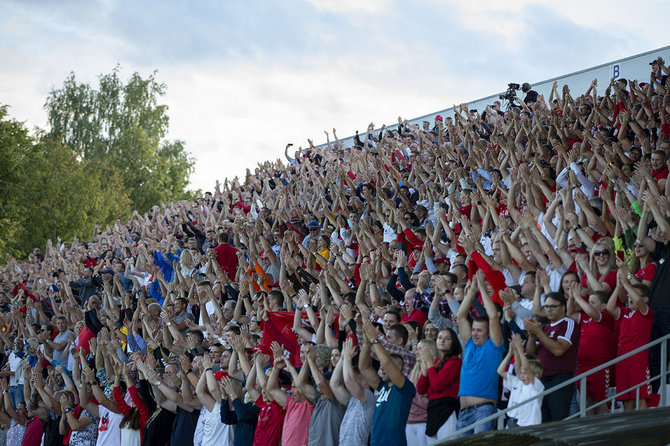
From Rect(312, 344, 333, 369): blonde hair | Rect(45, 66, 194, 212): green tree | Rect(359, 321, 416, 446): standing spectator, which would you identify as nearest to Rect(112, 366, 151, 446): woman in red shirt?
Rect(312, 344, 333, 369): blonde hair

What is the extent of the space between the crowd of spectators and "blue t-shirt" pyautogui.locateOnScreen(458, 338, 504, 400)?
2cm

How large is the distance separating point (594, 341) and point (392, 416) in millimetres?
1771

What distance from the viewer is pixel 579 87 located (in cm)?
2039

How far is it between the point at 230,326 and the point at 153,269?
227 inches

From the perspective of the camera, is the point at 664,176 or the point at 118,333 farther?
the point at 118,333

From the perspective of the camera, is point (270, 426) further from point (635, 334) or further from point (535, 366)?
point (635, 334)

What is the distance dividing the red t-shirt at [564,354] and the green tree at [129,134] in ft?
129

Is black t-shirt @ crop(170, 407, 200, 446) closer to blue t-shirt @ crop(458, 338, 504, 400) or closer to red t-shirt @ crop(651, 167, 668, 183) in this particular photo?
blue t-shirt @ crop(458, 338, 504, 400)

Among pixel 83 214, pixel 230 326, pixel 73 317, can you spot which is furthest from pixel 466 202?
pixel 83 214

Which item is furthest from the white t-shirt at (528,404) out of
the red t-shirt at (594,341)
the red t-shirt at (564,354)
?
the red t-shirt at (594,341)

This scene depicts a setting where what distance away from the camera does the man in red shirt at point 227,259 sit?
14.7 metres

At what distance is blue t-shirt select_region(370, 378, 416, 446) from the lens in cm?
729

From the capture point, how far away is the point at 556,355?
22.5 ft

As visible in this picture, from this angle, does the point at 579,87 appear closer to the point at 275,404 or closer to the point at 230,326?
the point at 230,326
